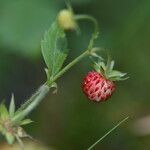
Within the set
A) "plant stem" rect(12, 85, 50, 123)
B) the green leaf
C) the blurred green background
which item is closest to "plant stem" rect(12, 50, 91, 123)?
"plant stem" rect(12, 85, 50, 123)

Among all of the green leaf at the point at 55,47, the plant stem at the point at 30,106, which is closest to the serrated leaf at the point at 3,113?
the plant stem at the point at 30,106

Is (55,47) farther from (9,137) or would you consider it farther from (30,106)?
(9,137)

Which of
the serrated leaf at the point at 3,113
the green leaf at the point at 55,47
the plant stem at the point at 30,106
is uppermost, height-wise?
the green leaf at the point at 55,47

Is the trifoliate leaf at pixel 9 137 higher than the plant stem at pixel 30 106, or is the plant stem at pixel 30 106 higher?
the plant stem at pixel 30 106

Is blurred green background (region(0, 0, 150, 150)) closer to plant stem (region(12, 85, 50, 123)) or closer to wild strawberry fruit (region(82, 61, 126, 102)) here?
wild strawberry fruit (region(82, 61, 126, 102))

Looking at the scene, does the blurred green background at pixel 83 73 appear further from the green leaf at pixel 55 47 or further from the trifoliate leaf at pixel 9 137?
the trifoliate leaf at pixel 9 137

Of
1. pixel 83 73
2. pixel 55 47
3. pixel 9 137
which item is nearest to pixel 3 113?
pixel 9 137

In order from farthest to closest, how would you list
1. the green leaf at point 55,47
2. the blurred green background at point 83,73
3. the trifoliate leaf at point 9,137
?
the blurred green background at point 83,73 → the green leaf at point 55,47 → the trifoliate leaf at point 9,137
